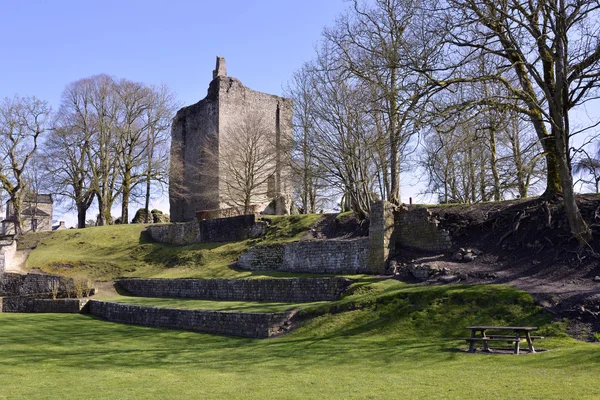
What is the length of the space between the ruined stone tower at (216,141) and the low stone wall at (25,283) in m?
13.2

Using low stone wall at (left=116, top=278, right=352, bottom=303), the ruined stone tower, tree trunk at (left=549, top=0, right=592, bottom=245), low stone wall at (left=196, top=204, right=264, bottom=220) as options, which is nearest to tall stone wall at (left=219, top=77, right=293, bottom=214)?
the ruined stone tower

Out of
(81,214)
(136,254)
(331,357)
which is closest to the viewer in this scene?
(331,357)

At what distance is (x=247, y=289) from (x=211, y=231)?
10960 millimetres

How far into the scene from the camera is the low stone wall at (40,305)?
23734 millimetres

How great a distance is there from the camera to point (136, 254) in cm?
3394

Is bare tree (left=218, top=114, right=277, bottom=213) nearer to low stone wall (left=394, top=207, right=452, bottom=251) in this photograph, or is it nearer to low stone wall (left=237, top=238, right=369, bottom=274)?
low stone wall (left=237, top=238, right=369, bottom=274)

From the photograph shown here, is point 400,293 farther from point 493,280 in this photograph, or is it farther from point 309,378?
point 309,378

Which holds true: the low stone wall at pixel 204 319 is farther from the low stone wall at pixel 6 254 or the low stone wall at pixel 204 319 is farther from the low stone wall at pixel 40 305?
the low stone wall at pixel 6 254

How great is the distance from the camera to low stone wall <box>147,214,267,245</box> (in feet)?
102

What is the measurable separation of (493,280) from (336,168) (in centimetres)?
1112

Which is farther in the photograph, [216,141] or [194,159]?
[194,159]

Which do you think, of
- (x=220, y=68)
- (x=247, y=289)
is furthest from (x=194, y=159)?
(x=247, y=289)

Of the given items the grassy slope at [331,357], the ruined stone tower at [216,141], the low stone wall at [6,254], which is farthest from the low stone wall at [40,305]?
the ruined stone tower at [216,141]

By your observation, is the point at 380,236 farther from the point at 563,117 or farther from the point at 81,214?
the point at 81,214
